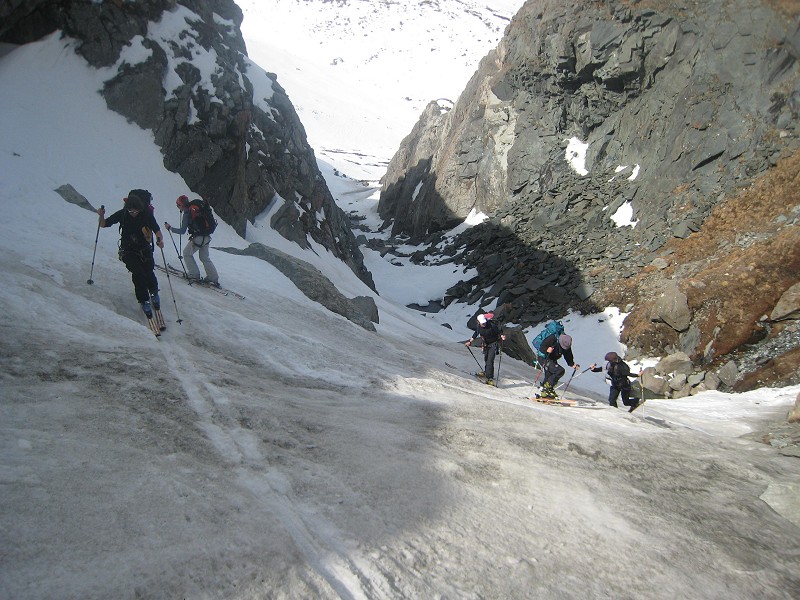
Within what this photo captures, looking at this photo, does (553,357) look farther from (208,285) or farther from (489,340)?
(208,285)

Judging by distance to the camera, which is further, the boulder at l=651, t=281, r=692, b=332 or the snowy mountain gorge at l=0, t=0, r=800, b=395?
the snowy mountain gorge at l=0, t=0, r=800, b=395

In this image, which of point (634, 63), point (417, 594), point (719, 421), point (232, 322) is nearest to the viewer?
point (417, 594)

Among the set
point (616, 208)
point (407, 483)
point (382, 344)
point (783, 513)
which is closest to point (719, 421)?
point (783, 513)

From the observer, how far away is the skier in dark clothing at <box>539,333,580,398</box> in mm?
10523

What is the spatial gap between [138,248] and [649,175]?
98.3 feet

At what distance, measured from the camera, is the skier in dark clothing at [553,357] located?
10.5 m

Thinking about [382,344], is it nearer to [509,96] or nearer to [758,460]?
[758,460]

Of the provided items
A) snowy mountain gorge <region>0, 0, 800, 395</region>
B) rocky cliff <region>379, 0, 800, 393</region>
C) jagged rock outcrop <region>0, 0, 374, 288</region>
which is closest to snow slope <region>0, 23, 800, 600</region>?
rocky cliff <region>379, 0, 800, 393</region>

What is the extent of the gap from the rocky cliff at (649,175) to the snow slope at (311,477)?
413 inches

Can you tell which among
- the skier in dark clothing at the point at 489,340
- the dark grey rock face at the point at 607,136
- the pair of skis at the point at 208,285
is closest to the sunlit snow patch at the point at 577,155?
the dark grey rock face at the point at 607,136

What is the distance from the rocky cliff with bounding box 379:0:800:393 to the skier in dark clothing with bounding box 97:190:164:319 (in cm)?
1615

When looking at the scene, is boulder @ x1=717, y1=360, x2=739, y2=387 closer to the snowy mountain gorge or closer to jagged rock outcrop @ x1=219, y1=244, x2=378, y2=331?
the snowy mountain gorge

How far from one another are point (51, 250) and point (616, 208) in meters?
29.3

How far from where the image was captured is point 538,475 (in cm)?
549
